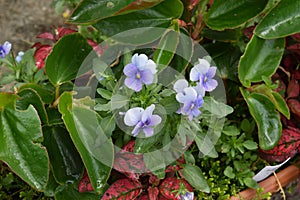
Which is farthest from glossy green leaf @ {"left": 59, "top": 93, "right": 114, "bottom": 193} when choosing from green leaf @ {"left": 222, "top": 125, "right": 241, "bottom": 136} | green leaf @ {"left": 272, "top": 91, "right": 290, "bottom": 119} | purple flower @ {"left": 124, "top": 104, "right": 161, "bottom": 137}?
green leaf @ {"left": 272, "top": 91, "right": 290, "bottom": 119}

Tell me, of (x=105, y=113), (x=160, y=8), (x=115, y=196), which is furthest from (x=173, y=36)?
(x=115, y=196)

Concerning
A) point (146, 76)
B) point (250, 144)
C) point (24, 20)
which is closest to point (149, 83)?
point (146, 76)

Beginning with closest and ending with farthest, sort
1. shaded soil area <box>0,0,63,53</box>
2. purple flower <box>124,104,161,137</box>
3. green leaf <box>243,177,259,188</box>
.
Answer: purple flower <box>124,104,161,137</box> < green leaf <box>243,177,259,188</box> < shaded soil area <box>0,0,63,53</box>

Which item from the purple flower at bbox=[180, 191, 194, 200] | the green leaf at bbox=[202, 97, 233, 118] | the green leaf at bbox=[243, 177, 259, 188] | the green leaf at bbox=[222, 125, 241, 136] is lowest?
the green leaf at bbox=[243, 177, 259, 188]

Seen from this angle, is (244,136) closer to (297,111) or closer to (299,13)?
(297,111)

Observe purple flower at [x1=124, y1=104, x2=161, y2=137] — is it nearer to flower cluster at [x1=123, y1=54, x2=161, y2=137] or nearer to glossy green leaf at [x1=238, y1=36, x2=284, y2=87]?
flower cluster at [x1=123, y1=54, x2=161, y2=137]

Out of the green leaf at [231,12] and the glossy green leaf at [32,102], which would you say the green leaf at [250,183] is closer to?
the green leaf at [231,12]
